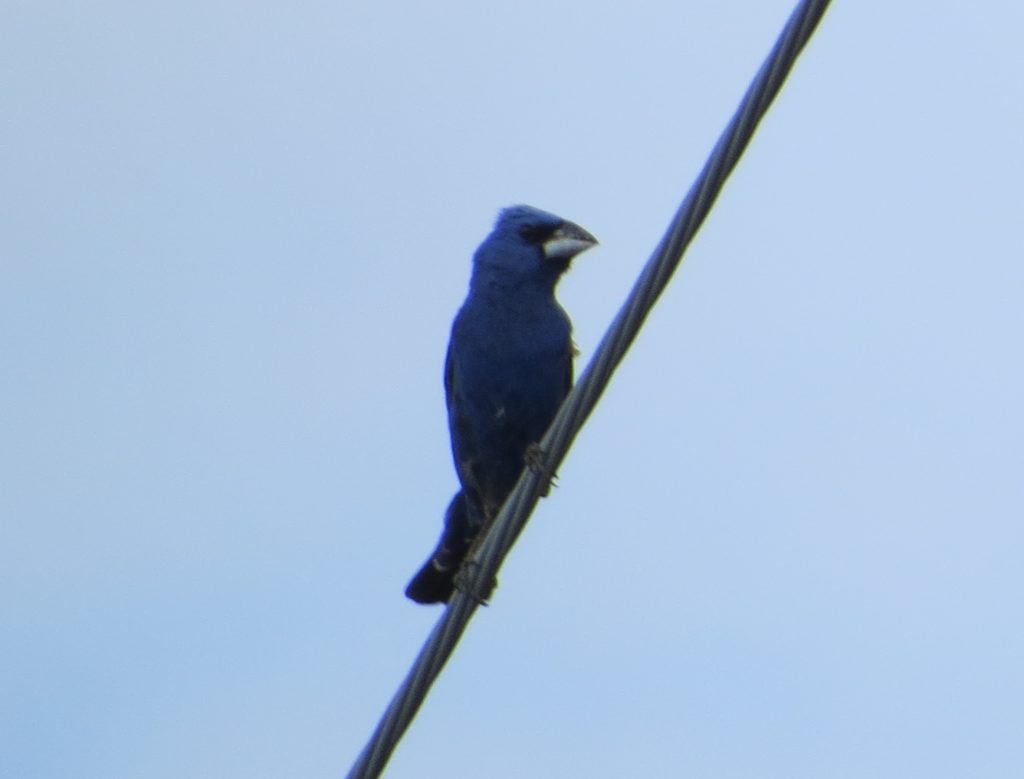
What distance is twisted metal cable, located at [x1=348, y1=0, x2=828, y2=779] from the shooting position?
469cm

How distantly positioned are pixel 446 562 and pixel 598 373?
3.69m

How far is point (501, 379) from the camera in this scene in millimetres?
8734

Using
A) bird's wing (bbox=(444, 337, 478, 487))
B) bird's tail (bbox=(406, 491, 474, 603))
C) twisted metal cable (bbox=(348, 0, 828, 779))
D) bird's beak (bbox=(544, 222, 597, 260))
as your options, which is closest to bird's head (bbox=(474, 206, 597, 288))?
bird's beak (bbox=(544, 222, 597, 260))

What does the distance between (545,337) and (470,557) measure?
1.00 meters

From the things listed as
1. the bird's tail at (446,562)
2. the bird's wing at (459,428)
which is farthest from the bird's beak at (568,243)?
the bird's tail at (446,562)

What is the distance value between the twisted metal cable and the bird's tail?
2.84m

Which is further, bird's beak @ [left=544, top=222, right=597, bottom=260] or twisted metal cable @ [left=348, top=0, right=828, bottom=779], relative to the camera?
bird's beak @ [left=544, top=222, right=597, bottom=260]

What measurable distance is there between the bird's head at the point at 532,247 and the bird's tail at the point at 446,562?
1014mm

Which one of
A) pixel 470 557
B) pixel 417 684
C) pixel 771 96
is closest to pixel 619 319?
pixel 771 96

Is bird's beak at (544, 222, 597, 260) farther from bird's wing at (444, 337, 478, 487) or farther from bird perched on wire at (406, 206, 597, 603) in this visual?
bird's wing at (444, 337, 478, 487)

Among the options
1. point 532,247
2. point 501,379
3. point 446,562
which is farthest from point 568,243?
Answer: point 446,562

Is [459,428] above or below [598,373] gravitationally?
below

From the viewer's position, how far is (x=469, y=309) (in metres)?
9.00

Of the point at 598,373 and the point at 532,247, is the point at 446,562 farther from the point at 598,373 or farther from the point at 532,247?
the point at 598,373
